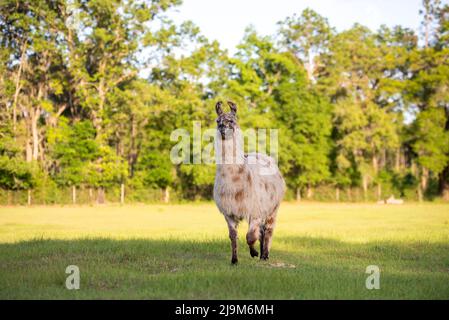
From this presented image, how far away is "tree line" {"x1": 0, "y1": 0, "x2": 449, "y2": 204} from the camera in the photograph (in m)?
43.5

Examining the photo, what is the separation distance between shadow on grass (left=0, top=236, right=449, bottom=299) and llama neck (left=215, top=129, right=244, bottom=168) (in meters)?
1.99

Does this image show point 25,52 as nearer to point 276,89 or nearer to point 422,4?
point 276,89

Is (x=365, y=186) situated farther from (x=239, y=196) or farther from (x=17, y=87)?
(x=239, y=196)

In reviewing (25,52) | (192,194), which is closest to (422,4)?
(192,194)

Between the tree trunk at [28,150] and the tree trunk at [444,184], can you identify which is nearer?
the tree trunk at [28,150]

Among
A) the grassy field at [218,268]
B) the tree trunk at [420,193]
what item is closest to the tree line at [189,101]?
the tree trunk at [420,193]

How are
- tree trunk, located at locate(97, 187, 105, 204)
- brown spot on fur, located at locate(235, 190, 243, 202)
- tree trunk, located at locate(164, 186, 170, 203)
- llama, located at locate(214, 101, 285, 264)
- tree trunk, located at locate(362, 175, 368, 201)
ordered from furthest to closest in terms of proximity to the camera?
tree trunk, located at locate(362, 175, 368, 201), tree trunk, located at locate(164, 186, 170, 203), tree trunk, located at locate(97, 187, 105, 204), brown spot on fur, located at locate(235, 190, 243, 202), llama, located at locate(214, 101, 285, 264)

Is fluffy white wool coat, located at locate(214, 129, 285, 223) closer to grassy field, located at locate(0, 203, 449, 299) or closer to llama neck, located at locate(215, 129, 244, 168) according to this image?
llama neck, located at locate(215, 129, 244, 168)

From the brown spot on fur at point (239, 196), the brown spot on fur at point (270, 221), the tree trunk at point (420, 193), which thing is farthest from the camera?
the tree trunk at point (420, 193)

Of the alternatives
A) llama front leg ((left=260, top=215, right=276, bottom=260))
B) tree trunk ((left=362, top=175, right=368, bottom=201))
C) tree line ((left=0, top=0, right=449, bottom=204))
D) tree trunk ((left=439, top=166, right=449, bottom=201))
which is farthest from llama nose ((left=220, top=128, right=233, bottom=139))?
tree trunk ((left=439, top=166, right=449, bottom=201))

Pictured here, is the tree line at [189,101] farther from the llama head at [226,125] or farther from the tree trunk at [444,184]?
the llama head at [226,125]

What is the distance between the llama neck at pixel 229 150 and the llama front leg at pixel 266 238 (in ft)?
6.99

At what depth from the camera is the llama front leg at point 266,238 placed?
465 inches

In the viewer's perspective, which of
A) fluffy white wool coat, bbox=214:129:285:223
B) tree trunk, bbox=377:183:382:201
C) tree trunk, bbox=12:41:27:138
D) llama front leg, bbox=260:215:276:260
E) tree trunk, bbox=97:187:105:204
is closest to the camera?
fluffy white wool coat, bbox=214:129:285:223
